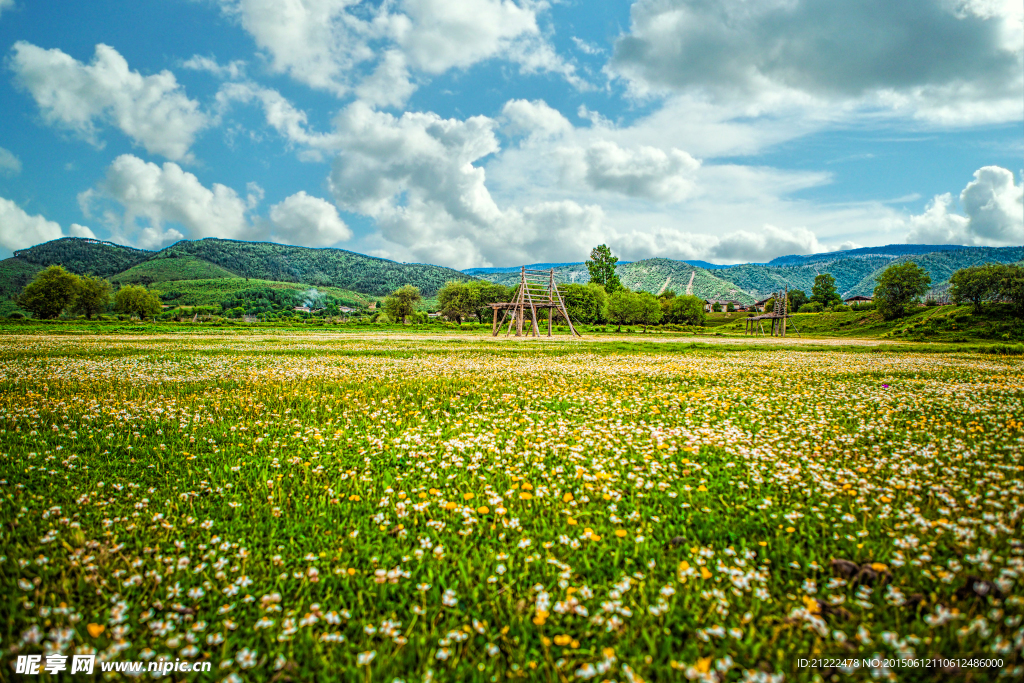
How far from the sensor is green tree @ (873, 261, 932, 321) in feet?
231

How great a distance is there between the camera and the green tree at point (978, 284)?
6000 cm

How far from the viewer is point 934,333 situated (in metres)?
47.0

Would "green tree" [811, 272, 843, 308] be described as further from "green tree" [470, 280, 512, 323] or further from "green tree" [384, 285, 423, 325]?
"green tree" [384, 285, 423, 325]

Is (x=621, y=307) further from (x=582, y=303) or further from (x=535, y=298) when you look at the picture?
(x=535, y=298)

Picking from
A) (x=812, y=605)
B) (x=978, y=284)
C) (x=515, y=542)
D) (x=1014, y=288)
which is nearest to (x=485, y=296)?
(x=978, y=284)

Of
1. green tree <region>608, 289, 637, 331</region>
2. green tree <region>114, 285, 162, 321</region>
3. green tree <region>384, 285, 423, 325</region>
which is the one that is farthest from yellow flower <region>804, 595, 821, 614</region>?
green tree <region>114, 285, 162, 321</region>

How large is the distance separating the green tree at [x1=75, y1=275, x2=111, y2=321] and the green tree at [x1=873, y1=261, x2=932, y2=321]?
544 feet

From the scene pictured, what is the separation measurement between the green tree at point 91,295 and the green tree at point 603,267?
390ft

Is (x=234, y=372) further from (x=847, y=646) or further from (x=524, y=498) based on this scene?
(x=847, y=646)

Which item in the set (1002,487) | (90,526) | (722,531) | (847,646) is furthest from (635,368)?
(90,526)

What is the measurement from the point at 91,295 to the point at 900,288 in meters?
169

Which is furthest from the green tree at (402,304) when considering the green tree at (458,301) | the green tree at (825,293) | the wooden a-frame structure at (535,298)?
the green tree at (825,293)

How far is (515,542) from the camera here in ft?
13.6

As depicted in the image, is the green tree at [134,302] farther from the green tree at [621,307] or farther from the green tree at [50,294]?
the green tree at [621,307]
